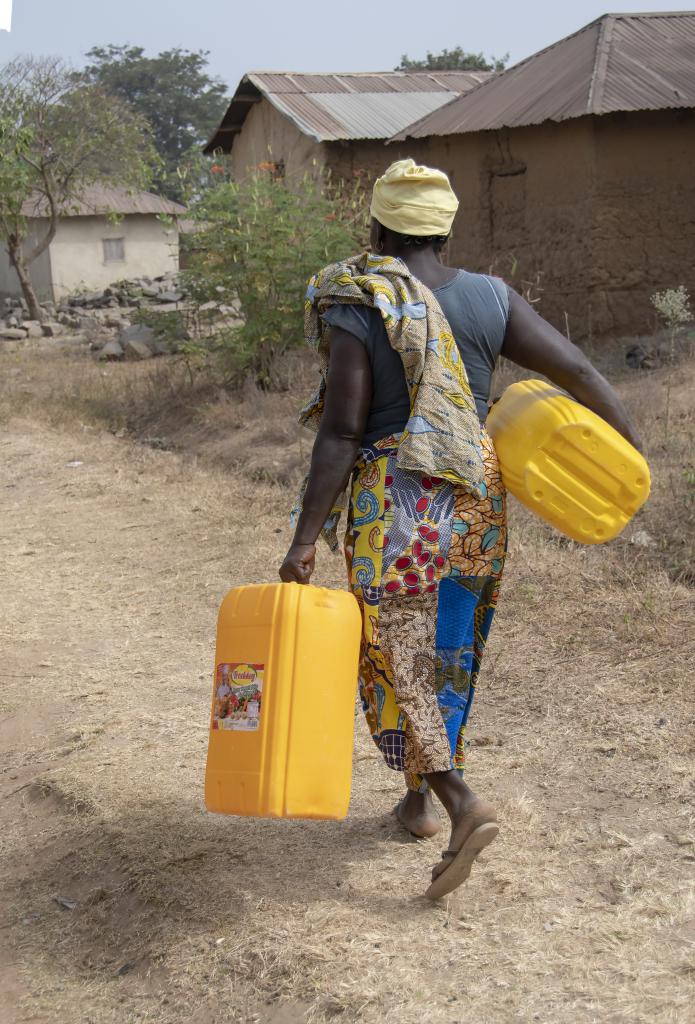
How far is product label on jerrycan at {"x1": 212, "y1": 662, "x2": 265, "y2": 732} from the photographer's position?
2.27 m

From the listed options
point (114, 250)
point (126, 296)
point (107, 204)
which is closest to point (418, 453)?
point (126, 296)

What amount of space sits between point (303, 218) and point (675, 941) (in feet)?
23.7

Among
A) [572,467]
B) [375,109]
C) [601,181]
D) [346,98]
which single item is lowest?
[572,467]

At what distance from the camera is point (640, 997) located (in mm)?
2092

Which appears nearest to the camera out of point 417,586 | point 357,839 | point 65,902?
point 417,586

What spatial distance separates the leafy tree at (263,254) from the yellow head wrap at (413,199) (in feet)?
20.3

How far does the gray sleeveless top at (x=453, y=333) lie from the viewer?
7.87 ft

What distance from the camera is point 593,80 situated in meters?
8.39

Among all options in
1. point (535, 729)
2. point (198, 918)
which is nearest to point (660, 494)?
point (535, 729)

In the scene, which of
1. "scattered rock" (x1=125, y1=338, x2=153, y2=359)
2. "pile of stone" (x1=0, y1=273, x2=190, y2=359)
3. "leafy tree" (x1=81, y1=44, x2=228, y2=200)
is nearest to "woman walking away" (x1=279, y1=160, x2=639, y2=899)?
"pile of stone" (x1=0, y1=273, x2=190, y2=359)

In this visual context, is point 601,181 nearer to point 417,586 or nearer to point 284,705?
point 417,586

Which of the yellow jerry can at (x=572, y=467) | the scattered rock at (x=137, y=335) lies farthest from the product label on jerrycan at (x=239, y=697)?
the scattered rock at (x=137, y=335)

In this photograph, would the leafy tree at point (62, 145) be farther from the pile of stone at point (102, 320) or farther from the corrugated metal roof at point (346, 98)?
the corrugated metal roof at point (346, 98)

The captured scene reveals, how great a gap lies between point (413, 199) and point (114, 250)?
24.0 metres
